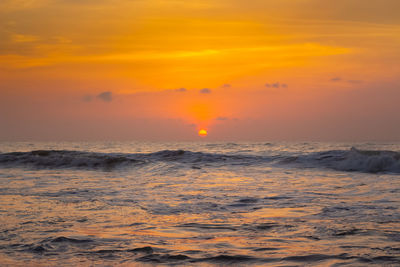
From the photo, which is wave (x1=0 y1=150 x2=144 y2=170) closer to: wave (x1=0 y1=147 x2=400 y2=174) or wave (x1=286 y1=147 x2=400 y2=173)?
wave (x1=0 y1=147 x2=400 y2=174)

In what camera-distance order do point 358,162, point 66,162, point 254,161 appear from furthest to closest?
point 254,161 → point 66,162 → point 358,162

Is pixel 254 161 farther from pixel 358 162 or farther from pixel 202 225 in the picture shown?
pixel 202 225

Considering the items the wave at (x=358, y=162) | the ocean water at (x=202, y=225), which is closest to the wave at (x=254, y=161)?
the wave at (x=358, y=162)

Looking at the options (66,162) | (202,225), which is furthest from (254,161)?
(202,225)

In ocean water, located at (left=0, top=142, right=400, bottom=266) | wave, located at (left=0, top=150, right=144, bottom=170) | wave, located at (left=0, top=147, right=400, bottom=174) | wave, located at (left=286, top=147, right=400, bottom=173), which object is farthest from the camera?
wave, located at (left=0, top=150, right=144, bottom=170)

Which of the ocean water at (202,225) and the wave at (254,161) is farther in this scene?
the wave at (254,161)

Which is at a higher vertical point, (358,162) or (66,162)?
(66,162)

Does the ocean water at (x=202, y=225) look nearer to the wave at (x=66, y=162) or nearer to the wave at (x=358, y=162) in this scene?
Result: the wave at (x=358, y=162)

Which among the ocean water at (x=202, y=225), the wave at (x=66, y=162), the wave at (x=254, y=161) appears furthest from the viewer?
the wave at (x=66, y=162)

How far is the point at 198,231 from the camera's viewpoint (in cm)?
665

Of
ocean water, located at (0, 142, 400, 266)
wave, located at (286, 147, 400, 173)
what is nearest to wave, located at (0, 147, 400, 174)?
wave, located at (286, 147, 400, 173)

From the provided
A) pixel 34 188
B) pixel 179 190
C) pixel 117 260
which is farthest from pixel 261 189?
pixel 117 260

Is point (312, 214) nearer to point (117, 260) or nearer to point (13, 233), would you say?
point (117, 260)

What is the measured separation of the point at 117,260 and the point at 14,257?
4.21 feet
